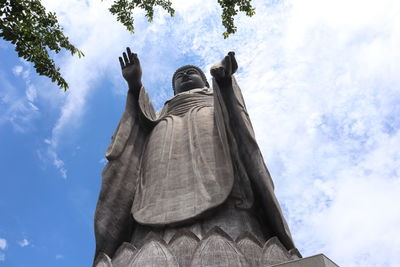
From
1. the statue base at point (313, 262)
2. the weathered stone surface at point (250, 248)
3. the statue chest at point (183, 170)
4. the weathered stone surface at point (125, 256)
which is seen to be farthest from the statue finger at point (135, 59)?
the statue base at point (313, 262)

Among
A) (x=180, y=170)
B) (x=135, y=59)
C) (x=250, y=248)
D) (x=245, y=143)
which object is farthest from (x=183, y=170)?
(x=135, y=59)

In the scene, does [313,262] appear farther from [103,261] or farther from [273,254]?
[103,261]

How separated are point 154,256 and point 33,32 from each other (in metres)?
2.41

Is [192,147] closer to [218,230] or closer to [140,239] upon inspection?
[140,239]

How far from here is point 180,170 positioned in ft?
19.9

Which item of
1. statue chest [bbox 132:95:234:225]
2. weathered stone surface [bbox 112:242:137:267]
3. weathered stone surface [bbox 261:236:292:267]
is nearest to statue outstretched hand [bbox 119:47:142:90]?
statue chest [bbox 132:95:234:225]

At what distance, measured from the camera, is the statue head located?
8.59 metres

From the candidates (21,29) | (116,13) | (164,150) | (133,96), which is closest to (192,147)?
(164,150)

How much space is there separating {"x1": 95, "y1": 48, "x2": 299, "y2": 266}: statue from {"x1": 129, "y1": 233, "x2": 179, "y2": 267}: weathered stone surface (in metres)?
0.52

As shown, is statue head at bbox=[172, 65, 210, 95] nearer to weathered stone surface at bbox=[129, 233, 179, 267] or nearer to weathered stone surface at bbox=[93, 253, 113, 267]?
weathered stone surface at bbox=[93, 253, 113, 267]

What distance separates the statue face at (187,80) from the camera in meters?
8.59

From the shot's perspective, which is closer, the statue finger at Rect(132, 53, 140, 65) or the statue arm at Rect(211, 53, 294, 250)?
the statue arm at Rect(211, 53, 294, 250)

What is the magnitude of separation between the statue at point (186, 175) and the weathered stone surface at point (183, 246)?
22 centimetres

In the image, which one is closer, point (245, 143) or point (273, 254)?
point (273, 254)
